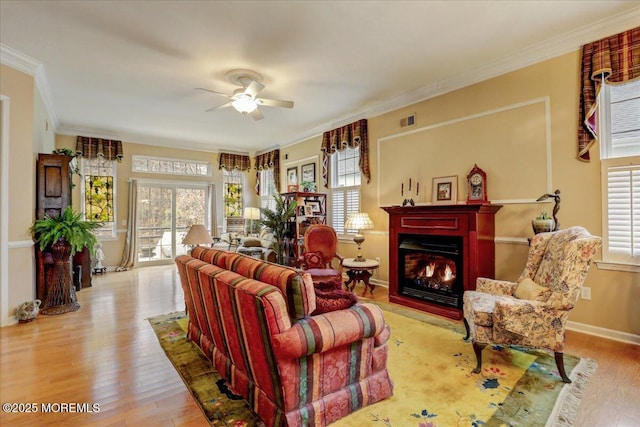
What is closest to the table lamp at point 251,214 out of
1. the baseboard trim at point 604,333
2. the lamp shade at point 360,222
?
the lamp shade at point 360,222

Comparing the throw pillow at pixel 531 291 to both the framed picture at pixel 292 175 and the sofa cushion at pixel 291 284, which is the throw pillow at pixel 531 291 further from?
the framed picture at pixel 292 175

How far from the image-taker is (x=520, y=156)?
3521 millimetres

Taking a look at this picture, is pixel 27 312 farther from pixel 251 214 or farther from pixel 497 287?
pixel 497 287

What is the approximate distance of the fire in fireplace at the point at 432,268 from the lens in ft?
12.0

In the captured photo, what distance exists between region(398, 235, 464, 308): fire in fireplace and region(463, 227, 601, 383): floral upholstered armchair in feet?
3.47

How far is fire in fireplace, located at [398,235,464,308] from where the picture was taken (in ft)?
12.0

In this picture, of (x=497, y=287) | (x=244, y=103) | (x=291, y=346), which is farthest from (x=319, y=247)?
(x=291, y=346)

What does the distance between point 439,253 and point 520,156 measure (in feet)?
4.69

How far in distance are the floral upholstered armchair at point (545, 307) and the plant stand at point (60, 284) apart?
4.70m

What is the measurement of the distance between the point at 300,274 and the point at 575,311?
3192 millimetres

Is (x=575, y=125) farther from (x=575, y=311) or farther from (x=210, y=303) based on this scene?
(x=210, y=303)

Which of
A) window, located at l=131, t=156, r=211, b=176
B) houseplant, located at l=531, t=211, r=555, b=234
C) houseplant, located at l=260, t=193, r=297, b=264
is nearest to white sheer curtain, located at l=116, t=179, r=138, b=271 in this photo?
window, located at l=131, t=156, r=211, b=176

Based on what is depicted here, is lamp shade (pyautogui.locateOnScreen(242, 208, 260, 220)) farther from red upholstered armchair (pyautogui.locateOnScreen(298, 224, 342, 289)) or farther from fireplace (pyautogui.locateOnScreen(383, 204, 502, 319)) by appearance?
fireplace (pyautogui.locateOnScreen(383, 204, 502, 319))

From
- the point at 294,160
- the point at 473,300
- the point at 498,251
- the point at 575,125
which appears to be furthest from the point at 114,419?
the point at 294,160
